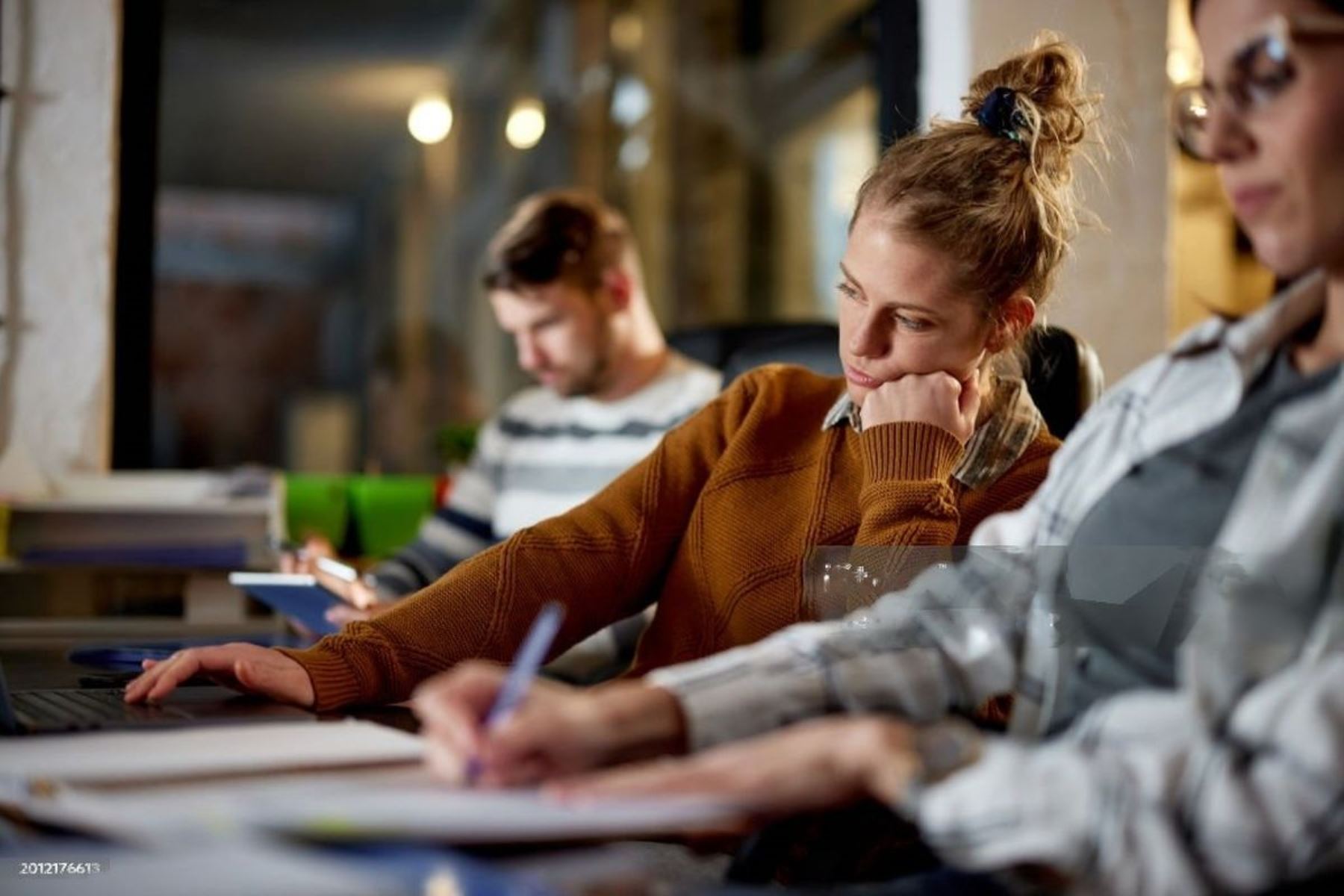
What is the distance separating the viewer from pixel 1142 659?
824mm

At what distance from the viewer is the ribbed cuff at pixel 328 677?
111 centimetres

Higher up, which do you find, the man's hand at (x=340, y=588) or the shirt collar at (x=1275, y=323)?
the shirt collar at (x=1275, y=323)

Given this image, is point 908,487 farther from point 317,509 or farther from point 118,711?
point 317,509

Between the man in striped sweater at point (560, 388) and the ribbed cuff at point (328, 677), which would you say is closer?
the ribbed cuff at point (328, 677)

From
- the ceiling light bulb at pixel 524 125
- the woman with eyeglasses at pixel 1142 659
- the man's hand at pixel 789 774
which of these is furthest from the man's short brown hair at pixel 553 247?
the ceiling light bulb at pixel 524 125

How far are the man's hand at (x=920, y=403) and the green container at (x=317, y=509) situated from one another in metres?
1.59

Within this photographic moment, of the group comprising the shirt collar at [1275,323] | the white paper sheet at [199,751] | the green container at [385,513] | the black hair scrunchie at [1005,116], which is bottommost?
the green container at [385,513]

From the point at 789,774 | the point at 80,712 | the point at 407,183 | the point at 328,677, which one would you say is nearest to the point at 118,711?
the point at 80,712

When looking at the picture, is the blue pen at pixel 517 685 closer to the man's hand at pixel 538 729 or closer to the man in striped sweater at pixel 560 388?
the man's hand at pixel 538 729

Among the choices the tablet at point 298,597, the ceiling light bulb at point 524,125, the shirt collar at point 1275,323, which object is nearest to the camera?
the shirt collar at point 1275,323

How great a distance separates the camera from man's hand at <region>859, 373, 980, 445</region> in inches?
48.8

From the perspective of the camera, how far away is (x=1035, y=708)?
89cm

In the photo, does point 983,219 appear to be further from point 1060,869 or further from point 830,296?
point 830,296

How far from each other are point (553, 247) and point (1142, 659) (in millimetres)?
1622
